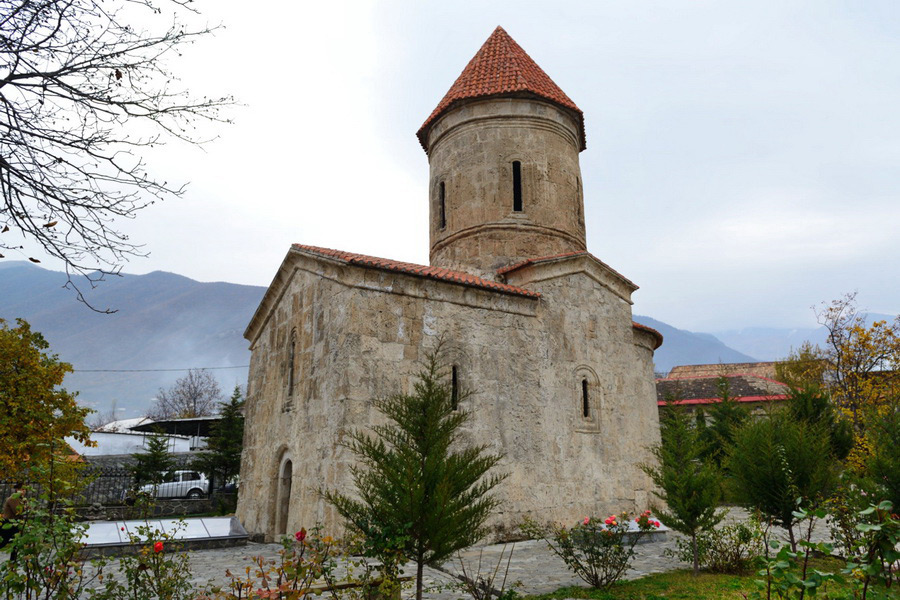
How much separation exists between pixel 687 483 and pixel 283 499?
6.02 meters

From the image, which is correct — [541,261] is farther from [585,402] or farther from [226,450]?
[226,450]

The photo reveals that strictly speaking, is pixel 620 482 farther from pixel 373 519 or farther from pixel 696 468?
pixel 373 519

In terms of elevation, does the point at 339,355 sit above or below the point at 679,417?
above

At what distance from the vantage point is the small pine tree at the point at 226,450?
56.6 feet

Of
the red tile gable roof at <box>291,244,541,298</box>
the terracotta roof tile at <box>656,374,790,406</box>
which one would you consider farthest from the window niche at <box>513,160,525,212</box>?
the terracotta roof tile at <box>656,374,790,406</box>

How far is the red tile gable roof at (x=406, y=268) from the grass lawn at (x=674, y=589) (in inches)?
182

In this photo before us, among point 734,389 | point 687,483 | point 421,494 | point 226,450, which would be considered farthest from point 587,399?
point 734,389

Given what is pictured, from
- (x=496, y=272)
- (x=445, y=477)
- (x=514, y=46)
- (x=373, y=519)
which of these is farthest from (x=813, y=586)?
(x=514, y=46)

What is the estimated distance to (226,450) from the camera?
1736 centimetres

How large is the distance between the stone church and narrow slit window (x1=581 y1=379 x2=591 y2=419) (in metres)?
0.03

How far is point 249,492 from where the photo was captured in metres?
10.6

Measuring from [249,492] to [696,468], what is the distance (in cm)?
770

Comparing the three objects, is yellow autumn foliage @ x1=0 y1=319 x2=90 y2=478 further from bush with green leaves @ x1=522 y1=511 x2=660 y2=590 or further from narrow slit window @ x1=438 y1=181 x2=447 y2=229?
narrow slit window @ x1=438 y1=181 x2=447 y2=229

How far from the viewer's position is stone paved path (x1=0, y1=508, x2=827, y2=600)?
591cm
